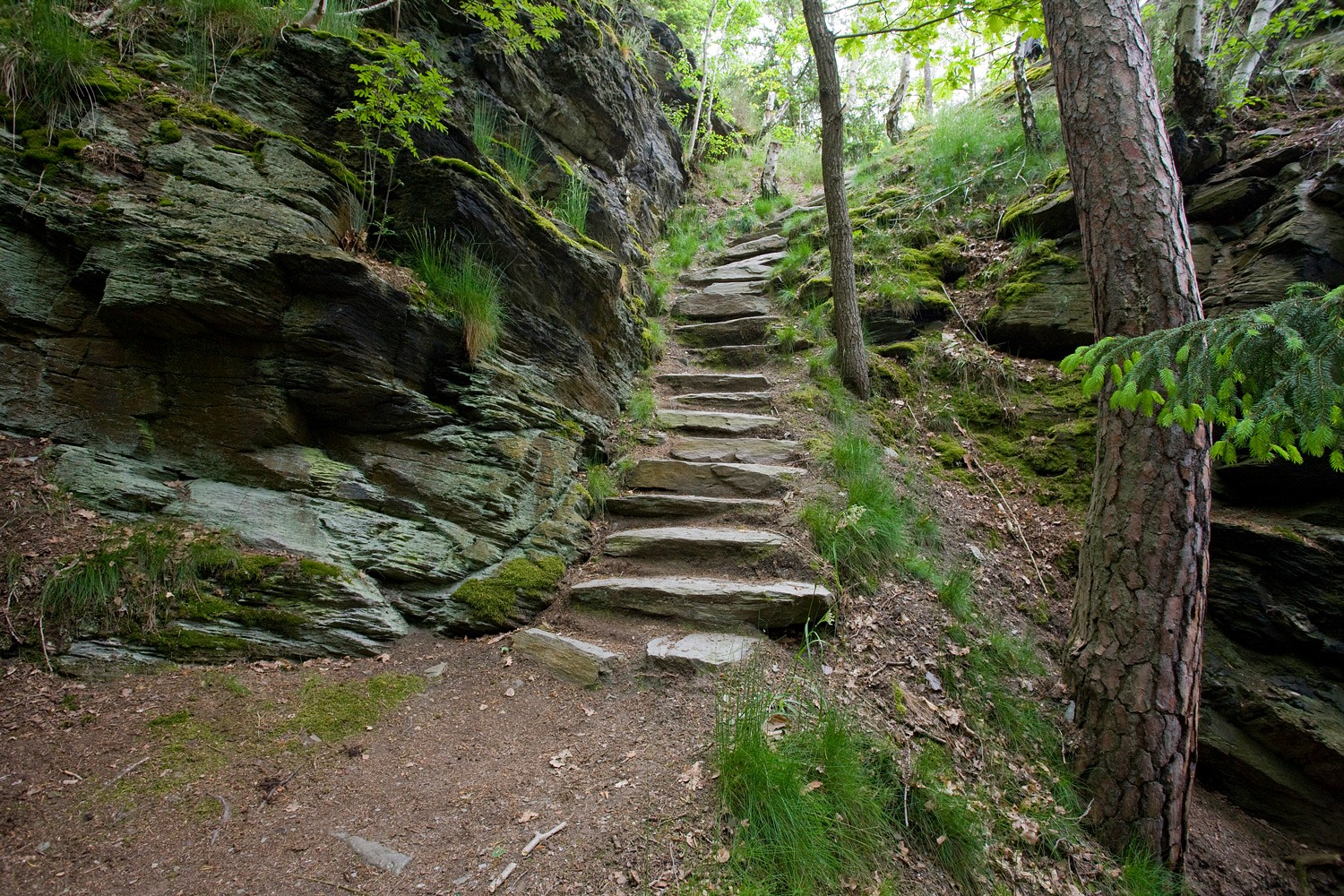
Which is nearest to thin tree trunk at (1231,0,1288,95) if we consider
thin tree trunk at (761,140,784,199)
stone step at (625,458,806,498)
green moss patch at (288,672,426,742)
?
stone step at (625,458,806,498)

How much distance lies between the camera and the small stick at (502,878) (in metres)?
1.94

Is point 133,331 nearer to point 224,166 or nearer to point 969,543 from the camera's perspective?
point 224,166

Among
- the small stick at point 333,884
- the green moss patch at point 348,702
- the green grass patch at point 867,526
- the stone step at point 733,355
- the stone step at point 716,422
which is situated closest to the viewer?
the small stick at point 333,884

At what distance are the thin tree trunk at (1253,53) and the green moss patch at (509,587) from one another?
24.6ft

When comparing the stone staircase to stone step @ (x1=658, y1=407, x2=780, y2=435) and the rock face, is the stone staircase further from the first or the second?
the rock face

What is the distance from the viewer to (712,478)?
476cm

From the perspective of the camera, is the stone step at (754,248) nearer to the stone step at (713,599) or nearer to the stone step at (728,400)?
the stone step at (728,400)

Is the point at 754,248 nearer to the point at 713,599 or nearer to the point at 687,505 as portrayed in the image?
the point at 687,505

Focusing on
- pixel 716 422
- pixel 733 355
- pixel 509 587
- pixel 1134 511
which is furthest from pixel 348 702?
pixel 733 355

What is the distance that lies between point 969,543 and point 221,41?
691 centimetres

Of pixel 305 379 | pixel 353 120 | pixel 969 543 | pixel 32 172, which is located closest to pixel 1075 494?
pixel 969 543

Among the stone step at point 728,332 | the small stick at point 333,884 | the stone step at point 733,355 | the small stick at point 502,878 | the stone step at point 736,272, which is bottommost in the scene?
the small stick at point 502,878

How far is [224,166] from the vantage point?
3.37m

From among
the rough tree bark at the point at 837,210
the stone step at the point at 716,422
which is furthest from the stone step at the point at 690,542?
the rough tree bark at the point at 837,210
